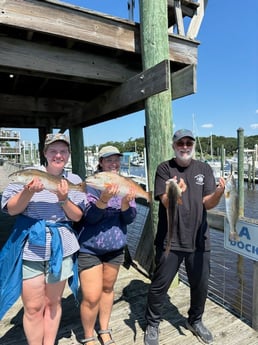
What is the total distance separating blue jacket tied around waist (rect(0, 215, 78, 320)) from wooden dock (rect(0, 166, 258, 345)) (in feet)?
3.53

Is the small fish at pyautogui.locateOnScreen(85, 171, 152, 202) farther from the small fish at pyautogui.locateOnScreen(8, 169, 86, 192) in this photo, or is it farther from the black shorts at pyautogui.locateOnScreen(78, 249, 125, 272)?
the black shorts at pyautogui.locateOnScreen(78, 249, 125, 272)

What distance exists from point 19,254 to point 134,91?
8.60ft

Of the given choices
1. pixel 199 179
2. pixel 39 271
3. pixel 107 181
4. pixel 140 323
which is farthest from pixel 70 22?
pixel 140 323

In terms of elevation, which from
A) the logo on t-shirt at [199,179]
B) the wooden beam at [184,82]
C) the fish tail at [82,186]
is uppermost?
the wooden beam at [184,82]

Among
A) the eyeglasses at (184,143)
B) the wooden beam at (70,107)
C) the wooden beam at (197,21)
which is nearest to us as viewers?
the eyeglasses at (184,143)

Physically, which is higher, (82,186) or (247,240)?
(82,186)

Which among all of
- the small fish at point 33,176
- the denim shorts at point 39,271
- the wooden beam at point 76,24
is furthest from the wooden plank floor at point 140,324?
the wooden beam at point 76,24

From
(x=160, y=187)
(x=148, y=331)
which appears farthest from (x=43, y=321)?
(x=160, y=187)

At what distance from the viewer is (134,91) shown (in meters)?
3.95

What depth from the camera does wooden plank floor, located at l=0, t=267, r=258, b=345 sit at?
9.64 ft

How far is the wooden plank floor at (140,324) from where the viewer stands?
294cm

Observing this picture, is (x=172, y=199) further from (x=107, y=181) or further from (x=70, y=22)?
(x=70, y=22)

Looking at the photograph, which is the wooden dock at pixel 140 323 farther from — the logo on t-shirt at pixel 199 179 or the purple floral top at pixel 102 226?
the logo on t-shirt at pixel 199 179

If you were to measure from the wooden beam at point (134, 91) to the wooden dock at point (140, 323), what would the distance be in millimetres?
2624
